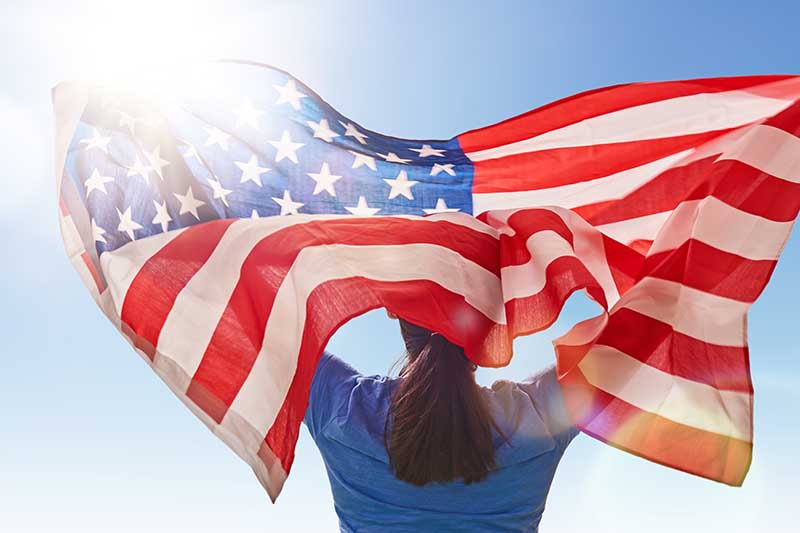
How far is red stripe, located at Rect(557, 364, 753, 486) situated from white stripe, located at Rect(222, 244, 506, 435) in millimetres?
568

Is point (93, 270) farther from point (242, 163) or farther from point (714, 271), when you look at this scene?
point (714, 271)

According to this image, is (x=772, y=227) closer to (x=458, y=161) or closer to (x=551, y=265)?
(x=551, y=265)

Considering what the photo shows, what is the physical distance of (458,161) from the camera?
6.33m

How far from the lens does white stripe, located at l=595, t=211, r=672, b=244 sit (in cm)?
526

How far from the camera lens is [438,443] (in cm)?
366

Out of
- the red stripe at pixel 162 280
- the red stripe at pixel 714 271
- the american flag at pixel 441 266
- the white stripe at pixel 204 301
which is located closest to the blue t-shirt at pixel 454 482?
the american flag at pixel 441 266

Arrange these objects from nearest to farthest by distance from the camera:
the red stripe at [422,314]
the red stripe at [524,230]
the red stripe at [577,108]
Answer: the red stripe at [422,314] → the red stripe at [524,230] → the red stripe at [577,108]

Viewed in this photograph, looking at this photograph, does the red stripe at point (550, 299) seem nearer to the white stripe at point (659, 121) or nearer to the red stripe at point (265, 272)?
the red stripe at point (265, 272)

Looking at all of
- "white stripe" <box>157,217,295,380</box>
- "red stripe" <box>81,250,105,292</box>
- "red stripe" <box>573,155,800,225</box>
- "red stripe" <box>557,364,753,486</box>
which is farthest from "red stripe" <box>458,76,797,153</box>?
"red stripe" <box>81,250,105,292</box>

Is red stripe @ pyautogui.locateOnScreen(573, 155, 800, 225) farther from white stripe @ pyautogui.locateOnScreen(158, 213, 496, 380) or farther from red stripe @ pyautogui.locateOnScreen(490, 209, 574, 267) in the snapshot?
white stripe @ pyautogui.locateOnScreen(158, 213, 496, 380)

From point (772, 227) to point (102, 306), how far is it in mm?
3837

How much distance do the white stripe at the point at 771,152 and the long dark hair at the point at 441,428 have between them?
2.23m

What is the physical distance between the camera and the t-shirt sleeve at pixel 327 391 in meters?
3.96

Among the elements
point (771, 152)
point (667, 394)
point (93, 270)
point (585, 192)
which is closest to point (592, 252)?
point (667, 394)
